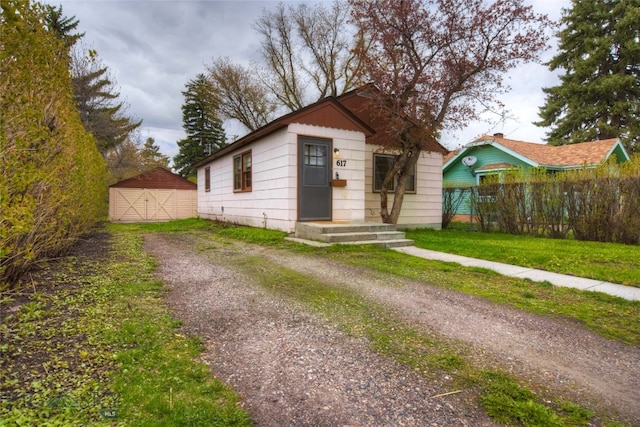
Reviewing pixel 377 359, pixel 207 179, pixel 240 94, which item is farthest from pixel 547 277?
pixel 240 94

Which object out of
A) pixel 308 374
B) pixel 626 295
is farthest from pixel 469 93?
pixel 308 374

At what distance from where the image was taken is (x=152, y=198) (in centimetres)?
1758

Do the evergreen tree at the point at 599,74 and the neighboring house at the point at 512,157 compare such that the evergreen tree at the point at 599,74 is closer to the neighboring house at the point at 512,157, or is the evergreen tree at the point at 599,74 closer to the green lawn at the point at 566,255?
the neighboring house at the point at 512,157

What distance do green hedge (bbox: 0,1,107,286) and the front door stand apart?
436cm

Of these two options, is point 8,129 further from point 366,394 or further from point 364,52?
point 364,52

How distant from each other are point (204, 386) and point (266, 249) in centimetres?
475

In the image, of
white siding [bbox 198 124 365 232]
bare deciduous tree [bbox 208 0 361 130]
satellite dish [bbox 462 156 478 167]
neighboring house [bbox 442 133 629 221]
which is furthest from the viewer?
bare deciduous tree [bbox 208 0 361 130]

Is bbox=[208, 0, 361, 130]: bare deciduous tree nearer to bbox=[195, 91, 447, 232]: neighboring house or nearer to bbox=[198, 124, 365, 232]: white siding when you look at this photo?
bbox=[195, 91, 447, 232]: neighboring house

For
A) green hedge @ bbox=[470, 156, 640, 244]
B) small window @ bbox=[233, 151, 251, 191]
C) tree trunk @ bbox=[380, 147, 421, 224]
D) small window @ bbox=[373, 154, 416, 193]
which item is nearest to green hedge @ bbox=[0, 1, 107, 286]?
small window @ bbox=[233, 151, 251, 191]

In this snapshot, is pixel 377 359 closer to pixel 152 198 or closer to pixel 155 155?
pixel 152 198

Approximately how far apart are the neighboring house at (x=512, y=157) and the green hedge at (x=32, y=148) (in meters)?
12.8

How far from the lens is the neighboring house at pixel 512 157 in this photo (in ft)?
48.8

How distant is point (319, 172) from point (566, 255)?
5398 mm

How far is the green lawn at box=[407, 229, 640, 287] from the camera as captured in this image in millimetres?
4738
